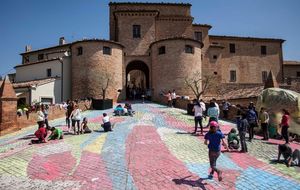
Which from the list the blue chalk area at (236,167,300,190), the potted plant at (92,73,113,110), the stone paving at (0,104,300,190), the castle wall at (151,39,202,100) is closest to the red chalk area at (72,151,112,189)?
the stone paving at (0,104,300,190)

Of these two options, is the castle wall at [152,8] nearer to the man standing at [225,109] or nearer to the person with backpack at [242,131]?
the man standing at [225,109]

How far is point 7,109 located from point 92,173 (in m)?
12.1

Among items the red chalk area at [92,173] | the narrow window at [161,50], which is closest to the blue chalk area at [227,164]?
the red chalk area at [92,173]

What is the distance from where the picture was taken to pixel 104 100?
2822 cm

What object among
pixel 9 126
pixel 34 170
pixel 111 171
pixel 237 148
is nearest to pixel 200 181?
pixel 111 171

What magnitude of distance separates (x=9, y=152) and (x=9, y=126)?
7307mm

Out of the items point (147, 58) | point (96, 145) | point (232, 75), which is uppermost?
point (147, 58)

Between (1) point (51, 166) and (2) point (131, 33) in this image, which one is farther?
(2) point (131, 33)

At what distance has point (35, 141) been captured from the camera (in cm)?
1468

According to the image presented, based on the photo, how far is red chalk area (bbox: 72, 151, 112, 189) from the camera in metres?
9.02

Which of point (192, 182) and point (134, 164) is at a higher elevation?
point (134, 164)

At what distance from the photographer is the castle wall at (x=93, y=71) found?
106ft

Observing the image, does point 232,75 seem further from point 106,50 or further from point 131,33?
point 106,50

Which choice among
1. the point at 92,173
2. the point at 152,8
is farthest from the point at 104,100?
the point at 92,173
